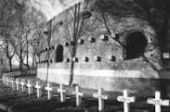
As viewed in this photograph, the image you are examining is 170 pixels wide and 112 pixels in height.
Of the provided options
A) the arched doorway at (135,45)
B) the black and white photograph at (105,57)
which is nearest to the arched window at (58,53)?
the black and white photograph at (105,57)

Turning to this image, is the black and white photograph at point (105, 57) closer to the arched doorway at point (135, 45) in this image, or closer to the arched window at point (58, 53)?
the arched doorway at point (135, 45)

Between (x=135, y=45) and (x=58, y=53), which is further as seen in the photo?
(x=58, y=53)

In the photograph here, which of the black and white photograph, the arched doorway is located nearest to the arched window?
the black and white photograph

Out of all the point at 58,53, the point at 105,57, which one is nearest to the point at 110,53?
the point at 105,57

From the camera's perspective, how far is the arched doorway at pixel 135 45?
49.3 ft

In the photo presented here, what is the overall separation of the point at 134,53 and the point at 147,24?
7.48 ft

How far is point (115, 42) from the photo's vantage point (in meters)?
15.2

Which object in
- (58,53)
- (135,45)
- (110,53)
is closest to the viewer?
(110,53)

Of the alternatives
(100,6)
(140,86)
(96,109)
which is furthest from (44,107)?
(100,6)

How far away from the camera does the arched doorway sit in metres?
15.0

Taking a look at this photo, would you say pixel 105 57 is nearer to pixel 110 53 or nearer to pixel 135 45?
pixel 110 53

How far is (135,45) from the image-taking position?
1560 cm

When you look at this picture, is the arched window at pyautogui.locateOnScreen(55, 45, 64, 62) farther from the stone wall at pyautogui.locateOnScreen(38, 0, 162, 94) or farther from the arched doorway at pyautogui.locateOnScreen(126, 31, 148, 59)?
the arched doorway at pyautogui.locateOnScreen(126, 31, 148, 59)

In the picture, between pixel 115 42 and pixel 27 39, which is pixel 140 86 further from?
pixel 27 39
